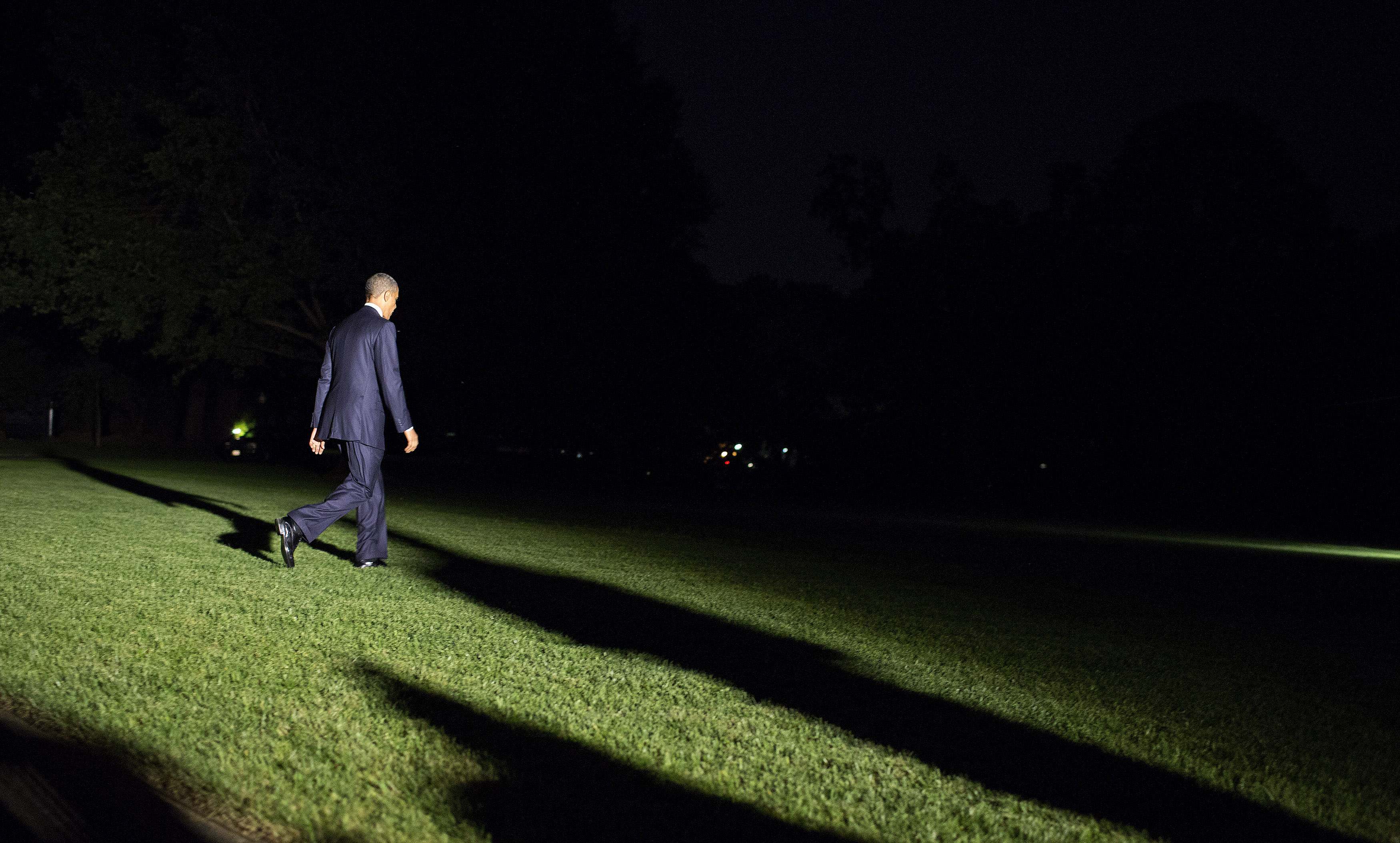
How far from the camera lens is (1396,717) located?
200 inches

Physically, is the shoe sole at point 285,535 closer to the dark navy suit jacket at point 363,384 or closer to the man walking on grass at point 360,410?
the man walking on grass at point 360,410

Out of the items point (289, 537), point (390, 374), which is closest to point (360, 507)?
point (289, 537)

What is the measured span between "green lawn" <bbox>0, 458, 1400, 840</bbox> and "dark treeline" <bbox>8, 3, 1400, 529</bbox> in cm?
1751

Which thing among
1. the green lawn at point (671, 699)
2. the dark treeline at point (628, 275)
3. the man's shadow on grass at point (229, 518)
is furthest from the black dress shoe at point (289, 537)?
the dark treeline at point (628, 275)

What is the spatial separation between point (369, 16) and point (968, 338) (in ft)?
61.1

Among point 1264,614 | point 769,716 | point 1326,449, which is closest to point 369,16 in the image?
point 1264,614

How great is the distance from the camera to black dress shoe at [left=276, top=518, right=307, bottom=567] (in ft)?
24.0

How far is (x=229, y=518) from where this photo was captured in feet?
36.3

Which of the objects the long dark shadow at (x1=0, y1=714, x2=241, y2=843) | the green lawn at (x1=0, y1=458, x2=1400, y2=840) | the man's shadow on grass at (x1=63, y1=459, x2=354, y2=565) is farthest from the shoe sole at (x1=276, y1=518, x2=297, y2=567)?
the long dark shadow at (x1=0, y1=714, x2=241, y2=843)

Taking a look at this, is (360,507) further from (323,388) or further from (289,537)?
(323,388)

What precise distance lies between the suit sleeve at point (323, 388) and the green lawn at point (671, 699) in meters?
1.06

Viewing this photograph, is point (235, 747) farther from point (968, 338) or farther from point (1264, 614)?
point (968, 338)

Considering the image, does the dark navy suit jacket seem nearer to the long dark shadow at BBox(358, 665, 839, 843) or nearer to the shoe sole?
the shoe sole

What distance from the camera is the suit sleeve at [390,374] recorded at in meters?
7.44
